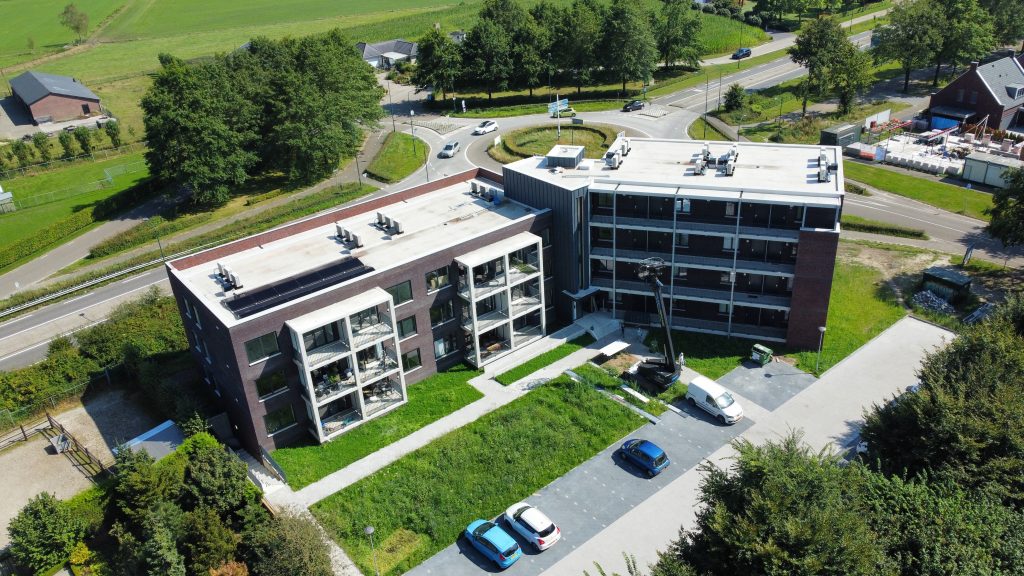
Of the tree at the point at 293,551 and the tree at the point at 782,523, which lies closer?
the tree at the point at 782,523

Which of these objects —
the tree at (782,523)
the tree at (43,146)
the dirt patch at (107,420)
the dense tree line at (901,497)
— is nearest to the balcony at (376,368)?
the dirt patch at (107,420)

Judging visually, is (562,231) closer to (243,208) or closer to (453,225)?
(453,225)

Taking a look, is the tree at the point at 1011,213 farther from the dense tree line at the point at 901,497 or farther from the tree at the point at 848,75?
the tree at the point at 848,75

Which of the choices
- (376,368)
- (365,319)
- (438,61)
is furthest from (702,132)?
(376,368)

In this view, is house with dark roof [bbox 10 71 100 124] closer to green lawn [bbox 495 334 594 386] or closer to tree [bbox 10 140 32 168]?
tree [bbox 10 140 32 168]

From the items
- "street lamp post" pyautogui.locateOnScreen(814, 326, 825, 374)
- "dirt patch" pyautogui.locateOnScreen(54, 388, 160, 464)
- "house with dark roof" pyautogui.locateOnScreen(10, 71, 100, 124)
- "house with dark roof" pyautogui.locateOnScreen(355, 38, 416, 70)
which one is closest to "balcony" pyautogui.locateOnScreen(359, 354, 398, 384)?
"dirt patch" pyautogui.locateOnScreen(54, 388, 160, 464)

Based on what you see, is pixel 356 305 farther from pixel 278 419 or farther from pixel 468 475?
pixel 468 475
